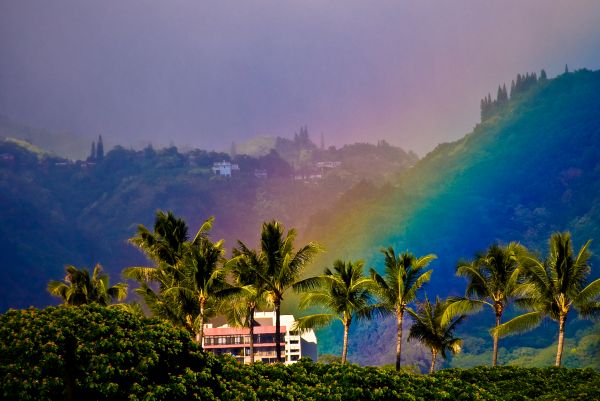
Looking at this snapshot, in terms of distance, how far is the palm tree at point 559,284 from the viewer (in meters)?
40.7

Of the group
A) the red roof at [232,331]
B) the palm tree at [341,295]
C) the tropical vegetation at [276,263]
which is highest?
the tropical vegetation at [276,263]

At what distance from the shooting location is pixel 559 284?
133ft

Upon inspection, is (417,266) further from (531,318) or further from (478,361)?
(478,361)

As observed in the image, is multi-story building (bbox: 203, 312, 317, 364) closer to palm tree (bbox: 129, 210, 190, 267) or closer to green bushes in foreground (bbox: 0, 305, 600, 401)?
palm tree (bbox: 129, 210, 190, 267)

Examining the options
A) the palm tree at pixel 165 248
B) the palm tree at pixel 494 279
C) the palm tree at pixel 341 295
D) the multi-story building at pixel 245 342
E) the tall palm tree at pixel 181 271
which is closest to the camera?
the tall palm tree at pixel 181 271

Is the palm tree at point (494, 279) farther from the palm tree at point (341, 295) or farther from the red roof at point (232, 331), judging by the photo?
the red roof at point (232, 331)

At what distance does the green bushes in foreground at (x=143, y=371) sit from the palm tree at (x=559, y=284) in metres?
10.8

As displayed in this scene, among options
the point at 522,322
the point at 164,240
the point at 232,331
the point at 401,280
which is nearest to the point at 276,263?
the point at 401,280

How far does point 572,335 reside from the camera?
524ft

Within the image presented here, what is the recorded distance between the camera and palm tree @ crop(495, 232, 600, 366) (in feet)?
134

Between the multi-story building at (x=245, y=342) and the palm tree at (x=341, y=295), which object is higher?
the palm tree at (x=341, y=295)

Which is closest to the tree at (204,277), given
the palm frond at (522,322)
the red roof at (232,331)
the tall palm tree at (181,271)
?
the tall palm tree at (181,271)

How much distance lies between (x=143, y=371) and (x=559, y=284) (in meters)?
27.1

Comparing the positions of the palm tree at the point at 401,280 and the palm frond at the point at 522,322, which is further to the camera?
the palm frond at the point at 522,322
